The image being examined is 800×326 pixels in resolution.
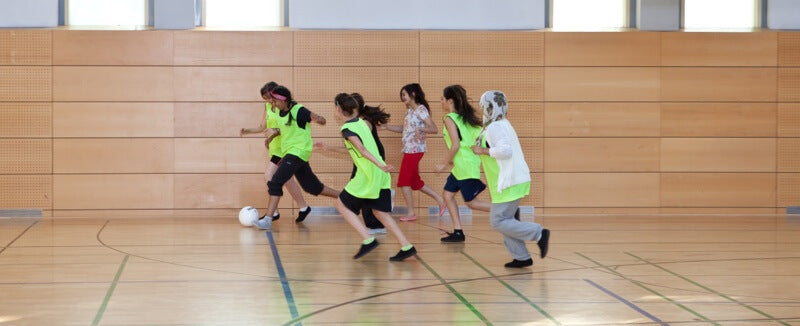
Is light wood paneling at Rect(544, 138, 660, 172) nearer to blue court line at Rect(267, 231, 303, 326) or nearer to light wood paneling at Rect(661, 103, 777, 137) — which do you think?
light wood paneling at Rect(661, 103, 777, 137)

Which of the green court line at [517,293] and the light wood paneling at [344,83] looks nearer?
the green court line at [517,293]

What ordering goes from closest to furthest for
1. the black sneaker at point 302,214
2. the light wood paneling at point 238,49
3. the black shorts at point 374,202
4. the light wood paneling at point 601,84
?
the black shorts at point 374,202
the black sneaker at point 302,214
the light wood paneling at point 238,49
the light wood paneling at point 601,84

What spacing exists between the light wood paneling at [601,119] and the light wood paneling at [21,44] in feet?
20.6

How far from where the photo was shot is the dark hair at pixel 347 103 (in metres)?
8.48

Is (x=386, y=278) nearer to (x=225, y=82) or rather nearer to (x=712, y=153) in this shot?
(x=225, y=82)

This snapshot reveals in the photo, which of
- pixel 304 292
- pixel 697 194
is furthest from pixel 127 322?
pixel 697 194

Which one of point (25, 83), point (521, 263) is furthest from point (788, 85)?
point (25, 83)

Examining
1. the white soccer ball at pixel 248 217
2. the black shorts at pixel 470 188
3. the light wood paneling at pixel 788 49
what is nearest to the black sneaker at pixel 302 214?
the white soccer ball at pixel 248 217

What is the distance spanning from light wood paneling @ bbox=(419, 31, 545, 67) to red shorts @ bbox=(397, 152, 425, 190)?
63.9 inches

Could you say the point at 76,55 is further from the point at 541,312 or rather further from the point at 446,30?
the point at 541,312

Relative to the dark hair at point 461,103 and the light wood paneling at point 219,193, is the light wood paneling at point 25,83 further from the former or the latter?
the dark hair at point 461,103

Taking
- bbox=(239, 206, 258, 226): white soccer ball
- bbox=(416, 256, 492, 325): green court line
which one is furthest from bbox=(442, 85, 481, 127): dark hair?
bbox=(239, 206, 258, 226): white soccer ball

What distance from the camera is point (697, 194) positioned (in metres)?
13.6

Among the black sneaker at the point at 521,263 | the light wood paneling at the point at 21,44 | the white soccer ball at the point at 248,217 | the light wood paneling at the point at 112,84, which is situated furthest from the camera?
the light wood paneling at the point at 112,84
